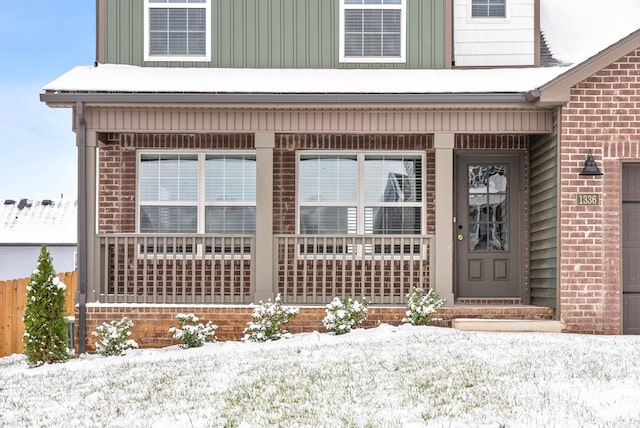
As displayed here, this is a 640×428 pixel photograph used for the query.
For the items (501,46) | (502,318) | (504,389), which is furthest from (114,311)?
(501,46)

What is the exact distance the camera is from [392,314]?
36.7 ft

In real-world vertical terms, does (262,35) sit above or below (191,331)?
above

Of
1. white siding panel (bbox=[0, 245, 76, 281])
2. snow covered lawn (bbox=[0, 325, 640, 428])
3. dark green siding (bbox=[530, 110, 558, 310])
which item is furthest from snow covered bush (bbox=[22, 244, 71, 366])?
white siding panel (bbox=[0, 245, 76, 281])

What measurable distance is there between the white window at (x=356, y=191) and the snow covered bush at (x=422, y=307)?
1797mm

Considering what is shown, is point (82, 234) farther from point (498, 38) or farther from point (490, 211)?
point (498, 38)

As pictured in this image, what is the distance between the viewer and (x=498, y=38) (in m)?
12.8

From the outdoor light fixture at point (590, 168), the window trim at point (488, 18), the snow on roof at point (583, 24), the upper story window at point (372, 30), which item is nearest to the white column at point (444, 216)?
the outdoor light fixture at point (590, 168)

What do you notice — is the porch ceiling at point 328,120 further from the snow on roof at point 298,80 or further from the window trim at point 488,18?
the window trim at point 488,18

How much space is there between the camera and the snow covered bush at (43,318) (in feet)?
33.4

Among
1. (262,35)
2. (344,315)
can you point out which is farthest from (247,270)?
(262,35)

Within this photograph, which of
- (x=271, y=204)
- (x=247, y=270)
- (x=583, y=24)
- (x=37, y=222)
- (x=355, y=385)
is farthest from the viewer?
(x=37, y=222)

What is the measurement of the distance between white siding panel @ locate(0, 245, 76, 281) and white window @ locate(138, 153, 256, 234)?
24.3 metres

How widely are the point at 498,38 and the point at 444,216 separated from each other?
11.5ft

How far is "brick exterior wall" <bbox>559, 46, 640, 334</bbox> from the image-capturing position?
1084 centimetres
